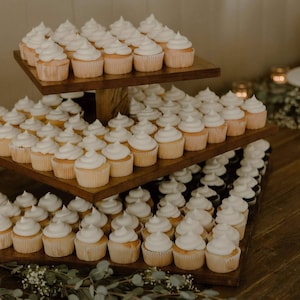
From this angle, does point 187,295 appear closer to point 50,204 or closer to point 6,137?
point 50,204

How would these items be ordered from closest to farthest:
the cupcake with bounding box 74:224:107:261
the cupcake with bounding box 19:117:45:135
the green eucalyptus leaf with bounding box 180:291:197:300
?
the green eucalyptus leaf with bounding box 180:291:197:300
the cupcake with bounding box 74:224:107:261
the cupcake with bounding box 19:117:45:135

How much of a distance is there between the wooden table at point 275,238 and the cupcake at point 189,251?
0.11 m

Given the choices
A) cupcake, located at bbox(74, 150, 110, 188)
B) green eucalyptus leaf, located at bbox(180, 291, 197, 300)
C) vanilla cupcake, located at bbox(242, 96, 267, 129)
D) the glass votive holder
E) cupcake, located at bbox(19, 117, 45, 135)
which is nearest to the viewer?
green eucalyptus leaf, located at bbox(180, 291, 197, 300)

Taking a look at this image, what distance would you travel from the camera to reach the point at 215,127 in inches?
91.9

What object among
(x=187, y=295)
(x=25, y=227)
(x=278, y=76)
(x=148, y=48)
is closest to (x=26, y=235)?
(x=25, y=227)

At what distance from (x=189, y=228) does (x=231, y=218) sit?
177mm

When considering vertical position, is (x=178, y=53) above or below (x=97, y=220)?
above

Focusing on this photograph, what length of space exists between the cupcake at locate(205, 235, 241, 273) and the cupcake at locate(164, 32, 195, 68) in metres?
0.62

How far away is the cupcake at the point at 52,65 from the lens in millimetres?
2086

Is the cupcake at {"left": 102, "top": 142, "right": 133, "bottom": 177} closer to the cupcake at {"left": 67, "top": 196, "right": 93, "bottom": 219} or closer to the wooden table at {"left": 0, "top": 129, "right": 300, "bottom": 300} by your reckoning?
the cupcake at {"left": 67, "top": 196, "right": 93, "bottom": 219}

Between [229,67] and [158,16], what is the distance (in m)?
0.66

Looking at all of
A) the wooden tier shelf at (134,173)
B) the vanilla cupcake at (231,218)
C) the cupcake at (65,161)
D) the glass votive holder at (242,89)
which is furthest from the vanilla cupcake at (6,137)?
the glass votive holder at (242,89)

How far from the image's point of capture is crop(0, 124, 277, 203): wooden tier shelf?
2.01m

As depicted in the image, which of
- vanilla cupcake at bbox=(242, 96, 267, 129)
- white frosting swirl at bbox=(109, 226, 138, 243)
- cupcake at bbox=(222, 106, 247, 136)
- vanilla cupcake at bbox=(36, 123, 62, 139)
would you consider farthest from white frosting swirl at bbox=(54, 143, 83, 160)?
vanilla cupcake at bbox=(242, 96, 267, 129)
